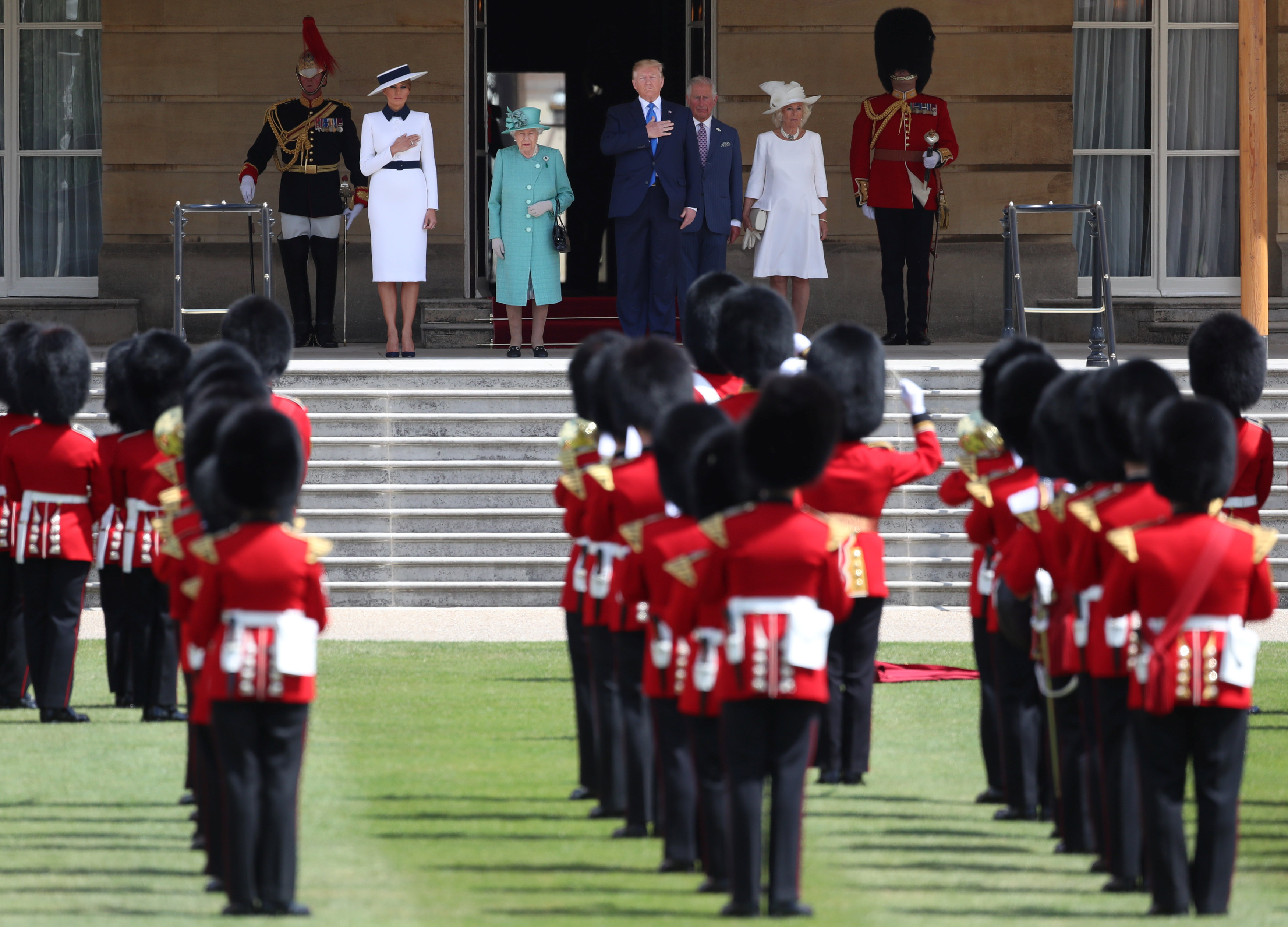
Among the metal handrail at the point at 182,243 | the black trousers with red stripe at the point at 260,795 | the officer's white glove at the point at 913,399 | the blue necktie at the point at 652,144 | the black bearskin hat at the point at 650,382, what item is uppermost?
the blue necktie at the point at 652,144

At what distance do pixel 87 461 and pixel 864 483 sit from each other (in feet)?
9.99

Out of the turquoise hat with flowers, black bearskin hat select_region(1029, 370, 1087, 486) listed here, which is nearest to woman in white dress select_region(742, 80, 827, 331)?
the turquoise hat with flowers

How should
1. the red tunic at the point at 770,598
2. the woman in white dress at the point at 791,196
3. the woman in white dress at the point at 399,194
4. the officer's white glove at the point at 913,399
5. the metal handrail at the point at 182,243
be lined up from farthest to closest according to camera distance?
1. the woman in white dress at the point at 791,196
2. the woman in white dress at the point at 399,194
3. the metal handrail at the point at 182,243
4. the officer's white glove at the point at 913,399
5. the red tunic at the point at 770,598

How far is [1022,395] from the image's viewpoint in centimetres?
623

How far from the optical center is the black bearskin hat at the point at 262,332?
7195mm

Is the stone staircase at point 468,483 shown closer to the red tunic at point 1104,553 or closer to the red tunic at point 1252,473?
the red tunic at point 1252,473

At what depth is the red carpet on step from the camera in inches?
340

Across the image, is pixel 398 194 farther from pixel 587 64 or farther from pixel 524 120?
pixel 587 64

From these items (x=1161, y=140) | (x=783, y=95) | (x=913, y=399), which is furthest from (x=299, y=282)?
(x=913, y=399)

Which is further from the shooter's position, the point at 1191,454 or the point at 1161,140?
the point at 1161,140

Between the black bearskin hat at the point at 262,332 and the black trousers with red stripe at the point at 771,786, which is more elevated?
the black bearskin hat at the point at 262,332

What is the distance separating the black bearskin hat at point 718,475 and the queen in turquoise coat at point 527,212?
718cm

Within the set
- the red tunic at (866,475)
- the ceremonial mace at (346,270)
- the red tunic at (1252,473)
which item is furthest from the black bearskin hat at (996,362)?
the ceremonial mace at (346,270)

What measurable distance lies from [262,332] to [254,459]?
2196 mm
